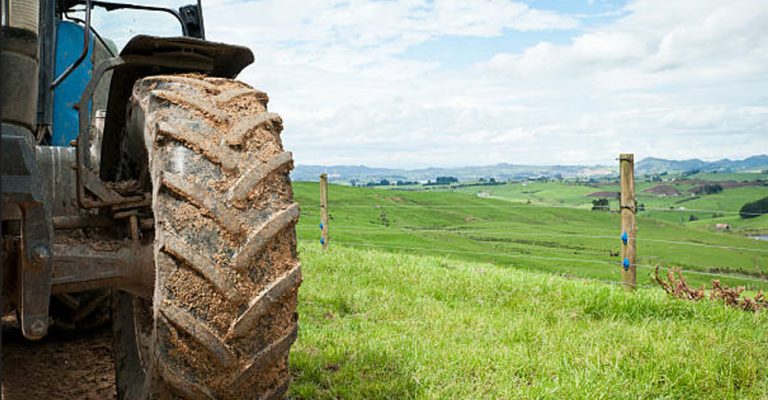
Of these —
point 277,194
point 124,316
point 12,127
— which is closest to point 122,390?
point 124,316

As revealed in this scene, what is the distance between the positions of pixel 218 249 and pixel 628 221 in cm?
653

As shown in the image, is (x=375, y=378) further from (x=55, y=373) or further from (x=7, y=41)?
(x=7, y=41)

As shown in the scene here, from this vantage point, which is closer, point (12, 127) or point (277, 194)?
point (12, 127)

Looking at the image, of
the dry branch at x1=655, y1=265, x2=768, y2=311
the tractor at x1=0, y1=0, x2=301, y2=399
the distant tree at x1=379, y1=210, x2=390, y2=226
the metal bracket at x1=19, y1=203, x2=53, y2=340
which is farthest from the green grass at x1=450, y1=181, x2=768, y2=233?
the metal bracket at x1=19, y1=203, x2=53, y2=340

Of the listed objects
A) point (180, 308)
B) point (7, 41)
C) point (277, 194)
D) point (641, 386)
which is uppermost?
point (7, 41)

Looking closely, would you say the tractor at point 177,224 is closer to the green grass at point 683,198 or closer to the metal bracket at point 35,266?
the metal bracket at point 35,266

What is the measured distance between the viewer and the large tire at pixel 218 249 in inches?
91.7

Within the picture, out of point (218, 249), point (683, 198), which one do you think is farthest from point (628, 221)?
point (683, 198)

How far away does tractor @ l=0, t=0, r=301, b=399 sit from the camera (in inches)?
79.4

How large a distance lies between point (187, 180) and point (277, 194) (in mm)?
336

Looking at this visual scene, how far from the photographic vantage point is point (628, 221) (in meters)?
7.91

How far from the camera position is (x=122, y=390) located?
3.24 meters

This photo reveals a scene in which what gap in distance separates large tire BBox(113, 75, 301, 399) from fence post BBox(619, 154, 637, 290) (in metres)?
6.17

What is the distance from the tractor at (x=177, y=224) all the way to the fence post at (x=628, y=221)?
19.5 feet
